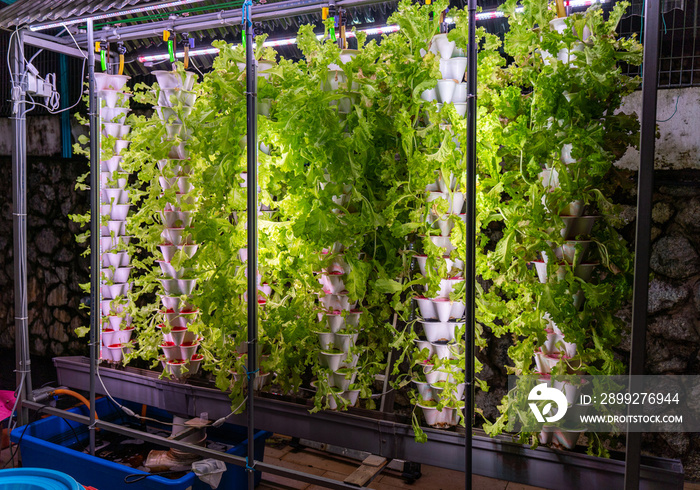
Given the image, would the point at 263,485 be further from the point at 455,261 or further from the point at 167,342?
the point at 455,261

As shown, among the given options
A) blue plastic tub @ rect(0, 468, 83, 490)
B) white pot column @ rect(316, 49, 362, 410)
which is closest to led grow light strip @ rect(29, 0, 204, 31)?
white pot column @ rect(316, 49, 362, 410)

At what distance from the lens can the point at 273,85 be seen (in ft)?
9.37

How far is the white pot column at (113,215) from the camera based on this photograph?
3.63 metres

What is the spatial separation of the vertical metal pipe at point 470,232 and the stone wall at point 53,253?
4.39 m

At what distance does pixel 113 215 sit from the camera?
3.70 meters

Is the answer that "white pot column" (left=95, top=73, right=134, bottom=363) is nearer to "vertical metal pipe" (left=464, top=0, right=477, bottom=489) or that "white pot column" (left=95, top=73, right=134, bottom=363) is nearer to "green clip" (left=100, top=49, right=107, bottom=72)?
"green clip" (left=100, top=49, right=107, bottom=72)

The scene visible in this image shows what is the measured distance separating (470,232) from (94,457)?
250 centimetres

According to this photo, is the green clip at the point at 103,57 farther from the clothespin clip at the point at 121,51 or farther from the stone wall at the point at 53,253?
the stone wall at the point at 53,253

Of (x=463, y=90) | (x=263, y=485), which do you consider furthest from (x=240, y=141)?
(x=263, y=485)

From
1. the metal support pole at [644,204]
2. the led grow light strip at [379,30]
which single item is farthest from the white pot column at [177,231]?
the metal support pole at [644,204]

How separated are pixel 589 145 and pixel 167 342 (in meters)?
2.63

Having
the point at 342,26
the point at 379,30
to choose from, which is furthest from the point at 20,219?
the point at 379,30

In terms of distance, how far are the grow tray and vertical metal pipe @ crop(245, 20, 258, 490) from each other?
36cm

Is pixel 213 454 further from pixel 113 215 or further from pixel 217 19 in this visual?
pixel 217 19
